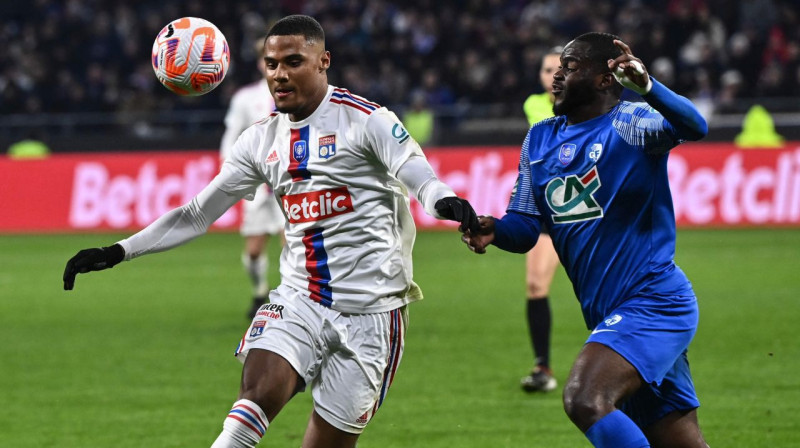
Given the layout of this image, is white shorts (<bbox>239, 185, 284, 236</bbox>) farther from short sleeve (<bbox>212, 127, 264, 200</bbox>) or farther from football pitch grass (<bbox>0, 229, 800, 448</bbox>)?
short sleeve (<bbox>212, 127, 264, 200</bbox>)

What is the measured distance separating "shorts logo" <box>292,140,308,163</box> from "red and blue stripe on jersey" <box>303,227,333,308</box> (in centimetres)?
30

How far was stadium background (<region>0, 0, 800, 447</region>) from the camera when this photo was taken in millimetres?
7574

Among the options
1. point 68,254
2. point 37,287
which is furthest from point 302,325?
point 68,254

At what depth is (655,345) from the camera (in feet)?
14.8

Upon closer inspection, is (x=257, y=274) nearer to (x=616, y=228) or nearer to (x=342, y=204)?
(x=342, y=204)

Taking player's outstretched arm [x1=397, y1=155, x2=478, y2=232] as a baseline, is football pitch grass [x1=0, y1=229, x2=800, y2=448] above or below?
below

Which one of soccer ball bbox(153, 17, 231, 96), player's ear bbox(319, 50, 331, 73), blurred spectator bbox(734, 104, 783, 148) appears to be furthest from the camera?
blurred spectator bbox(734, 104, 783, 148)

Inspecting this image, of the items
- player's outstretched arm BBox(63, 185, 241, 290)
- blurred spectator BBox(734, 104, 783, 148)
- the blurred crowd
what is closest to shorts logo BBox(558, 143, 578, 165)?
player's outstretched arm BBox(63, 185, 241, 290)

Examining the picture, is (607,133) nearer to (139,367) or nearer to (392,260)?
(392,260)

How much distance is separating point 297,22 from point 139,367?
4.81 metres

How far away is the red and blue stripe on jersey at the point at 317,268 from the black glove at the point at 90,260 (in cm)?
79

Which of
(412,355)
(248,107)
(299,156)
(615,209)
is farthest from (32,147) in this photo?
(615,209)

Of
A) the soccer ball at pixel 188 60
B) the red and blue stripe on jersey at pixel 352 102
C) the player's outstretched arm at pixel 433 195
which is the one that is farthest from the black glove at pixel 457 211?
the soccer ball at pixel 188 60

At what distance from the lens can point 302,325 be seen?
492 centimetres
